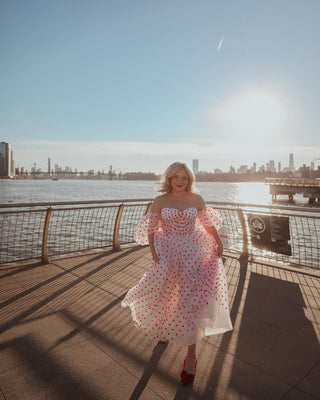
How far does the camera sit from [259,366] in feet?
9.30

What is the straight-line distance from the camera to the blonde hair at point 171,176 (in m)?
3.13

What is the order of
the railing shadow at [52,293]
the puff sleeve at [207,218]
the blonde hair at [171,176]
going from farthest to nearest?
the railing shadow at [52,293]
the puff sleeve at [207,218]
the blonde hair at [171,176]

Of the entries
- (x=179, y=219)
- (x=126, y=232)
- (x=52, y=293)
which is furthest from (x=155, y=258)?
(x=126, y=232)

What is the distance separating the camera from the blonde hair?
3.13m

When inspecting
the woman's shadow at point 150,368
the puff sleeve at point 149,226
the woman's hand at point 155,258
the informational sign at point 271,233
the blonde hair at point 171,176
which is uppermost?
the blonde hair at point 171,176

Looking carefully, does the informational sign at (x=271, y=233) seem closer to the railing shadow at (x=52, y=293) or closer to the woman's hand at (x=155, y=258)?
the railing shadow at (x=52, y=293)

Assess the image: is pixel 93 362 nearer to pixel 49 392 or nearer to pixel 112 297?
pixel 49 392

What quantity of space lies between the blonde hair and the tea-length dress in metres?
0.26

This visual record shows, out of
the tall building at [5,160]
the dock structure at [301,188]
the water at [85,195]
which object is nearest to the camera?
the water at [85,195]

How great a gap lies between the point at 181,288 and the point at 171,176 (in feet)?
3.63

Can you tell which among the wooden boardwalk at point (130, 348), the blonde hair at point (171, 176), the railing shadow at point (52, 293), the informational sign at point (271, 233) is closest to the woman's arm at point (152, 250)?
the blonde hair at point (171, 176)

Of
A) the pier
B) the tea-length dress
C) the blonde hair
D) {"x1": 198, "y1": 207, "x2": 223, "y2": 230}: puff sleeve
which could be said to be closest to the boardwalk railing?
the pier

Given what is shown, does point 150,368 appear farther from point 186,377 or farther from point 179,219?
point 179,219

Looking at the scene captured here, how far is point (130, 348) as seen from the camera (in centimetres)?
310
